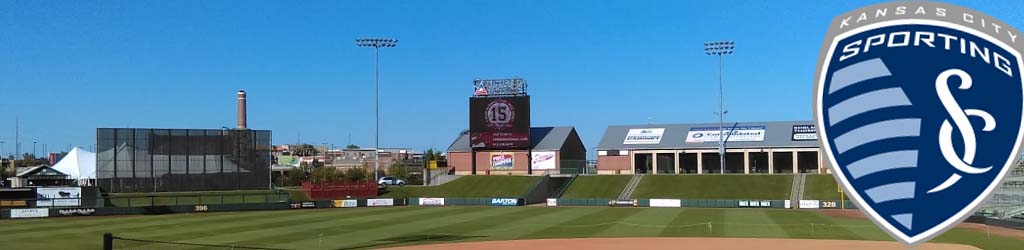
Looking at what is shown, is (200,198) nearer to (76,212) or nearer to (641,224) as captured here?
(76,212)

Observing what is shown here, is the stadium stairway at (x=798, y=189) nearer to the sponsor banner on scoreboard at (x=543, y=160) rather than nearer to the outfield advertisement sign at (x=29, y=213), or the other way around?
the sponsor banner on scoreboard at (x=543, y=160)

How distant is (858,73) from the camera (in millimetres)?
11352

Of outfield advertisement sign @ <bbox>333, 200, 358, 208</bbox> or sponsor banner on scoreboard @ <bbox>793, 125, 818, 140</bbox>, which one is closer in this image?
outfield advertisement sign @ <bbox>333, 200, 358, 208</bbox>

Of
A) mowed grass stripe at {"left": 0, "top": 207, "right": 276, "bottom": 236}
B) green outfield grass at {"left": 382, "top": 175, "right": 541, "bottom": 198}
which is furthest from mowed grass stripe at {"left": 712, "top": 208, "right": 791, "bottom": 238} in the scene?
mowed grass stripe at {"left": 0, "top": 207, "right": 276, "bottom": 236}

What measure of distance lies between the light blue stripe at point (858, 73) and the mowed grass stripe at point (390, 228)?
31.7 meters

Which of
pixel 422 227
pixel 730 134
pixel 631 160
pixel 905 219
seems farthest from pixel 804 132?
pixel 905 219

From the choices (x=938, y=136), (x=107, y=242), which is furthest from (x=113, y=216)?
(x=938, y=136)

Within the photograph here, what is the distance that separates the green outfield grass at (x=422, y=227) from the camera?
4250 cm

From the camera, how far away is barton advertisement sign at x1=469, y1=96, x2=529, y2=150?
94000 millimetres

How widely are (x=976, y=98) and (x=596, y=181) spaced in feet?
259

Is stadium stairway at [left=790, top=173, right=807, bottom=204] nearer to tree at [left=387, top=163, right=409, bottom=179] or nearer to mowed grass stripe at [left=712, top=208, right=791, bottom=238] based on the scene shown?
mowed grass stripe at [left=712, top=208, right=791, bottom=238]

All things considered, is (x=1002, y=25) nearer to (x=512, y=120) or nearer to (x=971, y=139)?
(x=971, y=139)

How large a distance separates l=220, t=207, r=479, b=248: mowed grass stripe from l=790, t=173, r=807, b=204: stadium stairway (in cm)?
2979

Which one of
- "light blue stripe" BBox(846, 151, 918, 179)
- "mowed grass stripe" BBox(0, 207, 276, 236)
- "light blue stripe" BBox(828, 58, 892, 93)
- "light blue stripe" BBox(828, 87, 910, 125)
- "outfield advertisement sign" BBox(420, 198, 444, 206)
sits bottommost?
"outfield advertisement sign" BBox(420, 198, 444, 206)
